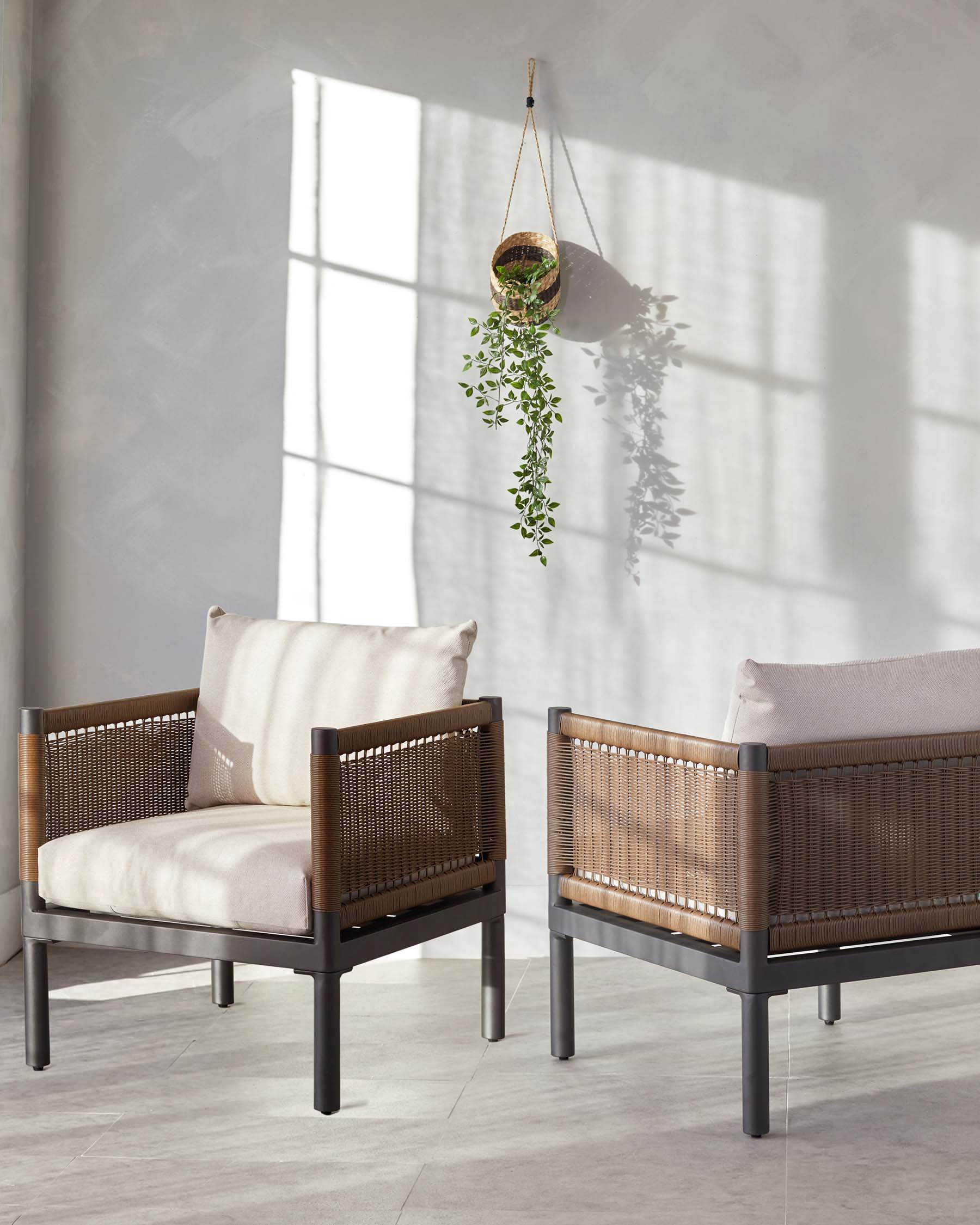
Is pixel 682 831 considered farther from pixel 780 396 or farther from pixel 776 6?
pixel 776 6

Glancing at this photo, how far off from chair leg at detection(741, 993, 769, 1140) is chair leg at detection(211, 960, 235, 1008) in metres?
1.30

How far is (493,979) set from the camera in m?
2.80

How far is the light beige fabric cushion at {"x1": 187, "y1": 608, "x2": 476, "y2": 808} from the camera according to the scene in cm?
277

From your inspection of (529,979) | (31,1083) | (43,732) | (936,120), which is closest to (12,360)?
(43,732)

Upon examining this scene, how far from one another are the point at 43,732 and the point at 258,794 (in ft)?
1.53

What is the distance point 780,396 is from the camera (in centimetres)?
348

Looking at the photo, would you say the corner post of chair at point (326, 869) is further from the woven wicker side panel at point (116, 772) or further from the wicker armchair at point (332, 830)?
the woven wicker side panel at point (116, 772)

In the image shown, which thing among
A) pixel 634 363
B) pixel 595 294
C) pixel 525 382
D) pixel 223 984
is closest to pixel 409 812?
pixel 223 984

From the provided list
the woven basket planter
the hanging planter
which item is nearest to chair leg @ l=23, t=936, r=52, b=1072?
the hanging planter

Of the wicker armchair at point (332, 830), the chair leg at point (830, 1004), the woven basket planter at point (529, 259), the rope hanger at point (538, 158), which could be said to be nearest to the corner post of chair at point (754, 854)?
the wicker armchair at point (332, 830)

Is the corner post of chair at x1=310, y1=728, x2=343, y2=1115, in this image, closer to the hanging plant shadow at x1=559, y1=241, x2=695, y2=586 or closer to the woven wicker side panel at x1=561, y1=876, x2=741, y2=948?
the woven wicker side panel at x1=561, y1=876, x2=741, y2=948

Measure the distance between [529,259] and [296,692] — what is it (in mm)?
1354

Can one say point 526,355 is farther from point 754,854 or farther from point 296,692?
point 754,854

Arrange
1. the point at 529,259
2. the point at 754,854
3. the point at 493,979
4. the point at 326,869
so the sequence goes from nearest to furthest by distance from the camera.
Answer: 1. the point at 754,854
2. the point at 326,869
3. the point at 493,979
4. the point at 529,259
